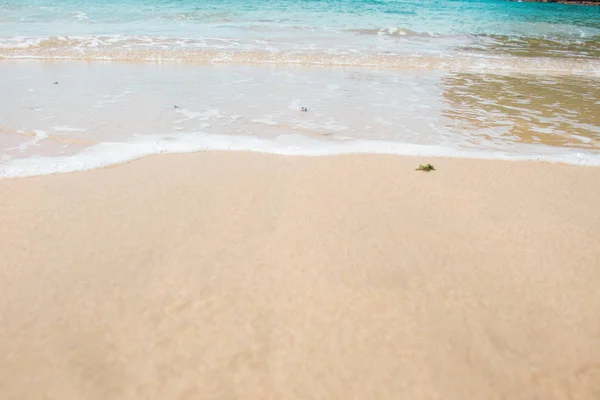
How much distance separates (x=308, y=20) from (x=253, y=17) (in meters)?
2.93

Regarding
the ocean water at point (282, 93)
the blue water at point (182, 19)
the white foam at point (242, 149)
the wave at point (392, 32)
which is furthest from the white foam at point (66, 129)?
the wave at point (392, 32)

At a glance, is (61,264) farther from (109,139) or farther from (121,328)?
(109,139)

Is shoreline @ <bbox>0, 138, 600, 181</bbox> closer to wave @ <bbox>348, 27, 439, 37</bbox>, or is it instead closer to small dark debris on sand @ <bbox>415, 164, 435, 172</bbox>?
small dark debris on sand @ <bbox>415, 164, 435, 172</bbox>

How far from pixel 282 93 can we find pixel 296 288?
5.79 metres

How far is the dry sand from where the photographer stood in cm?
206

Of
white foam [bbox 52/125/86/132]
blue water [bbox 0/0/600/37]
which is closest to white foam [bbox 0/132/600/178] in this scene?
white foam [bbox 52/125/86/132]

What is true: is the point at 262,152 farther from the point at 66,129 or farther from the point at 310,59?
the point at 310,59

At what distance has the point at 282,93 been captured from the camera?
25.4 feet

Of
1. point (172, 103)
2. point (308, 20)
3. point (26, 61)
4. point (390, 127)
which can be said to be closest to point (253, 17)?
point (308, 20)

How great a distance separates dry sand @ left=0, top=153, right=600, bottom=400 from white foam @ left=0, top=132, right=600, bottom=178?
1.61ft

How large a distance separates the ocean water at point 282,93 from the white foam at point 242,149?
3 centimetres

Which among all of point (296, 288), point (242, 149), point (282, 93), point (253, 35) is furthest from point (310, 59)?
point (296, 288)

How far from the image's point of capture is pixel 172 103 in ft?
22.2

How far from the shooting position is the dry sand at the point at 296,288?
2064 mm
